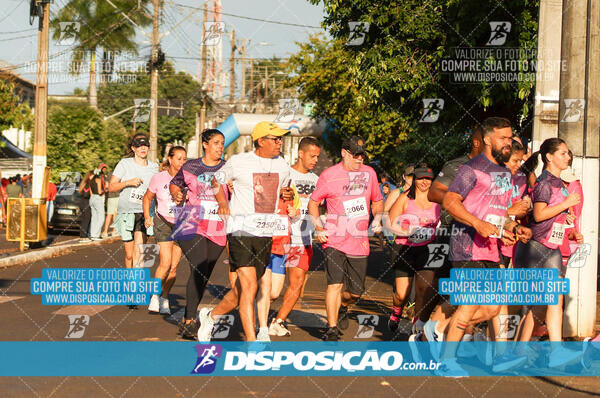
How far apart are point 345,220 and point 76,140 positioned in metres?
33.7

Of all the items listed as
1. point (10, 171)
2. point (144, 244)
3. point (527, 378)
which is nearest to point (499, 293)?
point (527, 378)

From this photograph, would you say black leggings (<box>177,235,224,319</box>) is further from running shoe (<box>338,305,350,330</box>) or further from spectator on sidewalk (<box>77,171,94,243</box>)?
spectator on sidewalk (<box>77,171,94,243</box>)

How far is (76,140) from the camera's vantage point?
133 ft

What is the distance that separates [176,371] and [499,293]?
2.53 meters

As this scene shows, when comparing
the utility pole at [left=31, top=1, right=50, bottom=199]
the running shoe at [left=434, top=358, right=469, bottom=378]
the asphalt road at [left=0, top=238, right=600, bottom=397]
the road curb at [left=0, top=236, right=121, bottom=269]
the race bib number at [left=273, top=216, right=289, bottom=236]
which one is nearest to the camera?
the asphalt road at [left=0, top=238, right=600, bottom=397]

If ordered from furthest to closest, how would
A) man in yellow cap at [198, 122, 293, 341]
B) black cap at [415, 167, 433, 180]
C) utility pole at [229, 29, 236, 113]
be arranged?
utility pole at [229, 29, 236, 113] → black cap at [415, 167, 433, 180] → man in yellow cap at [198, 122, 293, 341]

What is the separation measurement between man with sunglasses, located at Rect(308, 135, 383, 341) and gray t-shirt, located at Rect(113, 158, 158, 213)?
290cm

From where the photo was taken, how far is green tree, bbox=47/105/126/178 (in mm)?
39812

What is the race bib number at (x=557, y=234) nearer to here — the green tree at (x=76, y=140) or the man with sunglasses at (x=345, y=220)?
the man with sunglasses at (x=345, y=220)

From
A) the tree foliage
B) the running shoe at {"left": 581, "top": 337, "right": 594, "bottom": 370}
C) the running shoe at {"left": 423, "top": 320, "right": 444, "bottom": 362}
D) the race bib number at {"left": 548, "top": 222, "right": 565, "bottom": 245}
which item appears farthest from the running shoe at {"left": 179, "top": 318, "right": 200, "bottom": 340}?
the tree foliage

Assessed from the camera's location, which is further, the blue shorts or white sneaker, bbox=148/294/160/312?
white sneaker, bbox=148/294/160/312

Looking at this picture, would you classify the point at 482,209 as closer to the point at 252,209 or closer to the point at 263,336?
the point at 252,209

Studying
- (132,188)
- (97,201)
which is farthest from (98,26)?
(132,188)

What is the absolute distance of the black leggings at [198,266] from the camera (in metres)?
→ 8.54
